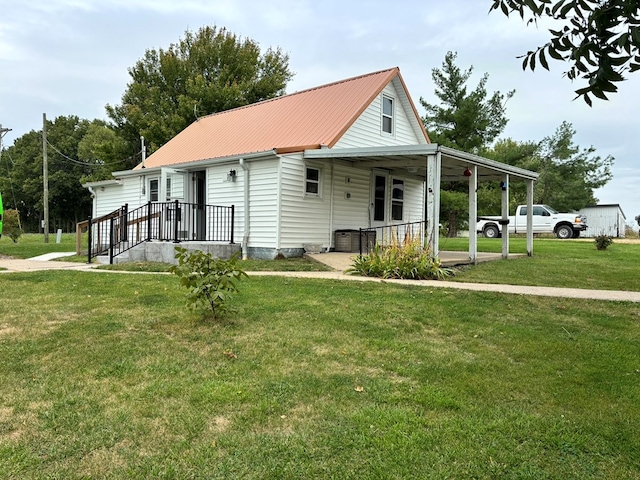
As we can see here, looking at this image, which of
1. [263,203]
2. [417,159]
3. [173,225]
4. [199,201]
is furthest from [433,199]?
[199,201]

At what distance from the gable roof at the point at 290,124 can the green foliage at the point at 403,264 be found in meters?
3.77

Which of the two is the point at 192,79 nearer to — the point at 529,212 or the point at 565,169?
the point at 529,212

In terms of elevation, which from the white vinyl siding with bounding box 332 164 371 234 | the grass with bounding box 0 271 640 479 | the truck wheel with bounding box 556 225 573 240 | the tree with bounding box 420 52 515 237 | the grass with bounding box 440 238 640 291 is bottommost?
the grass with bounding box 0 271 640 479

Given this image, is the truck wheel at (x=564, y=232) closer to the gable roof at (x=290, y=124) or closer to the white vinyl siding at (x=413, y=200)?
the white vinyl siding at (x=413, y=200)

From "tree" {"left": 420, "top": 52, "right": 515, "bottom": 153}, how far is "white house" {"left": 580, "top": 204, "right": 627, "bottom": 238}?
1101cm

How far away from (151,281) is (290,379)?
5.08 metres

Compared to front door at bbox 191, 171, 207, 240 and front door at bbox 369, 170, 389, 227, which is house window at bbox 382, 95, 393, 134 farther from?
front door at bbox 191, 171, 207, 240

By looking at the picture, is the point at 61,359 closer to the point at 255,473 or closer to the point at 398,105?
the point at 255,473

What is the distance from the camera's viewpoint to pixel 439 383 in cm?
338

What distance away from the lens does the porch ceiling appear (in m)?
9.30

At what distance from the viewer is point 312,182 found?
11812 millimetres

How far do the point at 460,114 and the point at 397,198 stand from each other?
39.0 ft

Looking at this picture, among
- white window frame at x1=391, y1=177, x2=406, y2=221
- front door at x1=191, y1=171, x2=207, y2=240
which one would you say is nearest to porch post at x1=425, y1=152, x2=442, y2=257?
→ white window frame at x1=391, y1=177, x2=406, y2=221

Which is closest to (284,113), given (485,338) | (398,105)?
(398,105)
